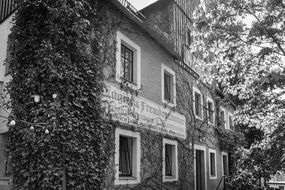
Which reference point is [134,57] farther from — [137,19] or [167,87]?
[167,87]

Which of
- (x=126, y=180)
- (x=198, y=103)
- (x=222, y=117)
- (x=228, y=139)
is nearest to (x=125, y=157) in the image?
Result: (x=126, y=180)

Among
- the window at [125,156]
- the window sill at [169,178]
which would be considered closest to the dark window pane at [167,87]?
the window sill at [169,178]

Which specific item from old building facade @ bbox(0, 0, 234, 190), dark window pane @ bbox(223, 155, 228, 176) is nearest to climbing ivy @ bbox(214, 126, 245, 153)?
dark window pane @ bbox(223, 155, 228, 176)

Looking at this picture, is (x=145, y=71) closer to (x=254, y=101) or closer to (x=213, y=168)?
(x=254, y=101)

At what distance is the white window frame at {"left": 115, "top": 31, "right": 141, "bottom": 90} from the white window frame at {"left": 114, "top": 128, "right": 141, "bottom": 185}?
1332 mm

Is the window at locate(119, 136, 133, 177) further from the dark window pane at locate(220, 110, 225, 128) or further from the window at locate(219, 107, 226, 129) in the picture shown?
the dark window pane at locate(220, 110, 225, 128)

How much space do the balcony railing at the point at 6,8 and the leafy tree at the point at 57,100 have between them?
2.69 meters

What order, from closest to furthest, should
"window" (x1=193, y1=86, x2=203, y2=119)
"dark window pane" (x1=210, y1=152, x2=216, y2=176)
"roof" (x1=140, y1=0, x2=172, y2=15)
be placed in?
"roof" (x1=140, y1=0, x2=172, y2=15)
"window" (x1=193, y1=86, x2=203, y2=119)
"dark window pane" (x1=210, y1=152, x2=216, y2=176)

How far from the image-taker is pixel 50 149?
616 cm

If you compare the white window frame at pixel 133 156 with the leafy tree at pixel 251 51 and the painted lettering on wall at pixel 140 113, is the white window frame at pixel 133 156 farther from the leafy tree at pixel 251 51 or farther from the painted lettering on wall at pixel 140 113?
the leafy tree at pixel 251 51

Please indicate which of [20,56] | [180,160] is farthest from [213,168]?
[20,56]

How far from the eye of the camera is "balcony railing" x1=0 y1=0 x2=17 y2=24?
32.2 ft

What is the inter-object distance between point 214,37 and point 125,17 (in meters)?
2.54

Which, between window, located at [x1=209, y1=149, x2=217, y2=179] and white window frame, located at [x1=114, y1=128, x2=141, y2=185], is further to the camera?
window, located at [x1=209, y1=149, x2=217, y2=179]
